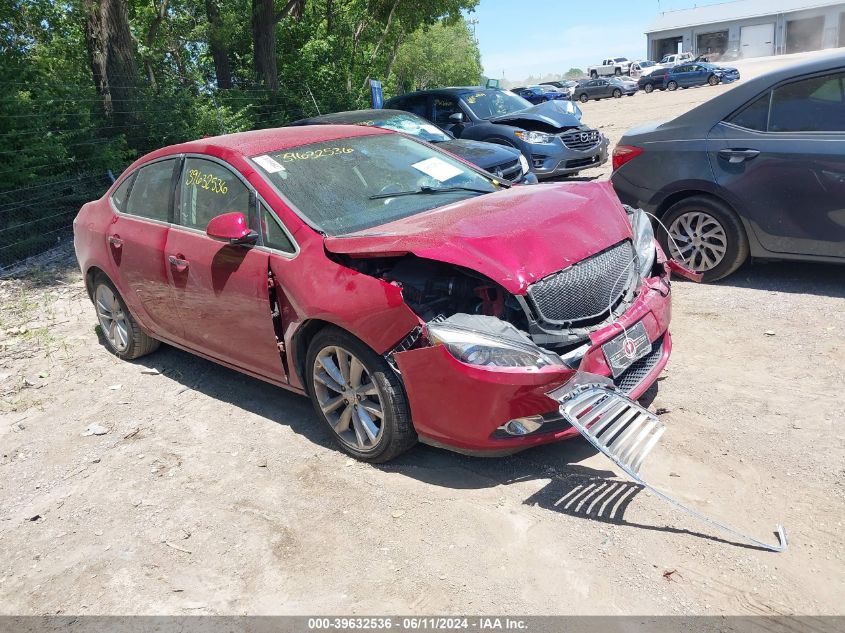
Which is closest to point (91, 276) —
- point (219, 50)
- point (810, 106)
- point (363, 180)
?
point (363, 180)

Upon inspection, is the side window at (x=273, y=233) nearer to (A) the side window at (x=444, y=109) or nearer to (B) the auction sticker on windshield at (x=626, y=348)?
(B) the auction sticker on windshield at (x=626, y=348)

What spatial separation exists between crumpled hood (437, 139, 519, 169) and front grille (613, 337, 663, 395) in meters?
5.21

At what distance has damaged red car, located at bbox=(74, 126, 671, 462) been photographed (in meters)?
3.50

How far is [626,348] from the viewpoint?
12.4 ft

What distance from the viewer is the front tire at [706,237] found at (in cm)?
594

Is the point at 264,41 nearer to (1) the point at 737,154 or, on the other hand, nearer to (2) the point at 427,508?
(1) the point at 737,154

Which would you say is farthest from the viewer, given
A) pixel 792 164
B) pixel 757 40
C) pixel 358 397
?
pixel 757 40

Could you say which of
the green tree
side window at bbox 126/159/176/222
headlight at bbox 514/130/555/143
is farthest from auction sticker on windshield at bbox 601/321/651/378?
the green tree

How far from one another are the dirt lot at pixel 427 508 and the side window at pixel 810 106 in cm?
140

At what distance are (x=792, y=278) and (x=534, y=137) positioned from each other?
5990 millimetres

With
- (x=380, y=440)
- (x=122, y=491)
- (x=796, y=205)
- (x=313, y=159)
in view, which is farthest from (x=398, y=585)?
(x=796, y=205)

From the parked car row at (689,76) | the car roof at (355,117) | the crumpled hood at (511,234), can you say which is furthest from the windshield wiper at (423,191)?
the parked car row at (689,76)

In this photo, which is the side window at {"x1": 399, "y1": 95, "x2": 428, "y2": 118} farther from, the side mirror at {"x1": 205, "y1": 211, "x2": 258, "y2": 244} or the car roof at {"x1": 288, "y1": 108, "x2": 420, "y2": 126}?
the side mirror at {"x1": 205, "y1": 211, "x2": 258, "y2": 244}

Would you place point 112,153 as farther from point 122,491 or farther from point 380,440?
point 380,440
